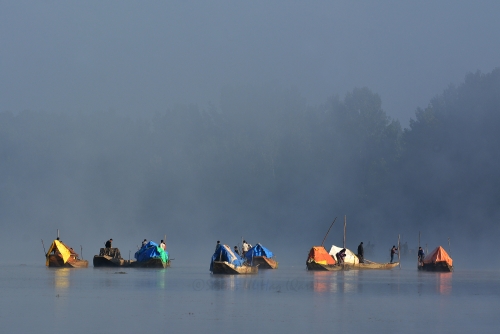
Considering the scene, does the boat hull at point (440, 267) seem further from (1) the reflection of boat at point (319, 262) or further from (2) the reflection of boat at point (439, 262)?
(1) the reflection of boat at point (319, 262)

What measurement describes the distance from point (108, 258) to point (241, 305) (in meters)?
37.9

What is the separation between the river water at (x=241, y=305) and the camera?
97.5 feet

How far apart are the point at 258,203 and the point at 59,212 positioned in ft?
155

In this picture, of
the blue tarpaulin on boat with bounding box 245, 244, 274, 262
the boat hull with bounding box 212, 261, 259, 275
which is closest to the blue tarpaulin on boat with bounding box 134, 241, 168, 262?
the blue tarpaulin on boat with bounding box 245, 244, 274, 262

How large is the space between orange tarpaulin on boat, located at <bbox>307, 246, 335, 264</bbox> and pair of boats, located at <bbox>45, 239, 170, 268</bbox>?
11.7 metres

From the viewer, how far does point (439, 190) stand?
12200cm

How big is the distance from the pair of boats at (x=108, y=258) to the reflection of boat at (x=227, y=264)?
484 inches

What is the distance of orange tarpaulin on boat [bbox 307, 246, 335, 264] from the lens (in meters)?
71.8

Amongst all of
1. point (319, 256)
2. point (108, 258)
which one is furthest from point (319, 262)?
point (108, 258)

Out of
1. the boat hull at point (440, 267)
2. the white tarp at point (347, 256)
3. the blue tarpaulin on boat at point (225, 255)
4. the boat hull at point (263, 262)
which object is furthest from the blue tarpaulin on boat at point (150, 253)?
the boat hull at point (440, 267)

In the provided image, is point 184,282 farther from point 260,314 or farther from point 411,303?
point 260,314

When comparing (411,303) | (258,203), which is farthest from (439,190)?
(411,303)

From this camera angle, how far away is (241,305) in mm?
37000

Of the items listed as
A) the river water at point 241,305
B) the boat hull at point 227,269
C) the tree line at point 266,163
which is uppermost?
the tree line at point 266,163
